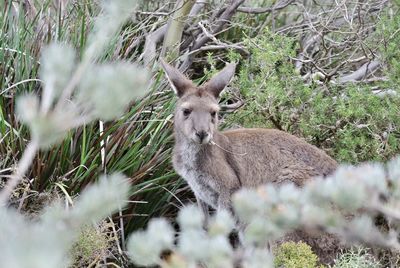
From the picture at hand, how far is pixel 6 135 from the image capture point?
5.34 m

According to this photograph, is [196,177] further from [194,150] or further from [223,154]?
[223,154]

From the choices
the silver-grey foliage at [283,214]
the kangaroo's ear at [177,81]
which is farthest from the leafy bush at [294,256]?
the silver-grey foliage at [283,214]

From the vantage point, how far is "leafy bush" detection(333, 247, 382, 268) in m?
4.84

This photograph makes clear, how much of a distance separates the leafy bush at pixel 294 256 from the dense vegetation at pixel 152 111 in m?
1.15

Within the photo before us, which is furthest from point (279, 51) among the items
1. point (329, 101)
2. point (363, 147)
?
point (363, 147)

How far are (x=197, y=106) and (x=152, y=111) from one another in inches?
38.3

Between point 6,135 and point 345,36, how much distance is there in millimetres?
3838

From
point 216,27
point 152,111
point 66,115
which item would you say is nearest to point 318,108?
point 152,111

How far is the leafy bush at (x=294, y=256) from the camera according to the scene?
4.80 metres

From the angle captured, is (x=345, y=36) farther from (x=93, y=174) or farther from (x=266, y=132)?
(x=93, y=174)

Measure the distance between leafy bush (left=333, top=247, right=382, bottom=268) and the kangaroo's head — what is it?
123 cm

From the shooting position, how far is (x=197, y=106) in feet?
17.6

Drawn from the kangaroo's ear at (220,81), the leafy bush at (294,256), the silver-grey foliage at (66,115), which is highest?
the silver-grey foliage at (66,115)

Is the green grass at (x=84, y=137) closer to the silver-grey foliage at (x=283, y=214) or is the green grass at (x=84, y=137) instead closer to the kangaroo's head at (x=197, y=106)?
the kangaroo's head at (x=197, y=106)
